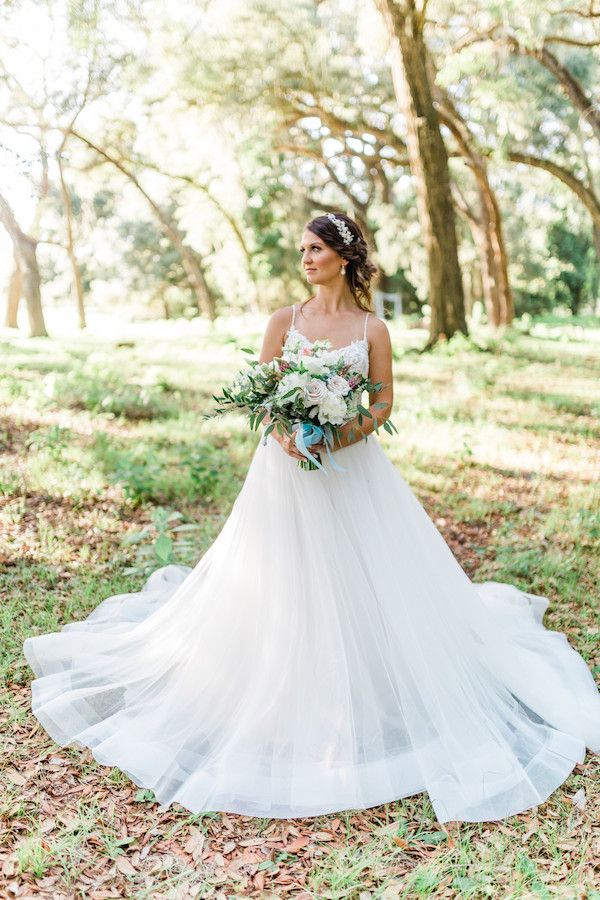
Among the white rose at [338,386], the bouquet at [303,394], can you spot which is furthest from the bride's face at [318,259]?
the white rose at [338,386]

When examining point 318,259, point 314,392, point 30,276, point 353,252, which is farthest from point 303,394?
point 30,276

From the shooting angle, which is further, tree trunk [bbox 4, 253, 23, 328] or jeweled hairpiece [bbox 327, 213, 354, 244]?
tree trunk [bbox 4, 253, 23, 328]

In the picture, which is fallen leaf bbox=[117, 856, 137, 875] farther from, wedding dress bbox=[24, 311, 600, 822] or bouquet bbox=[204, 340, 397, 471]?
bouquet bbox=[204, 340, 397, 471]

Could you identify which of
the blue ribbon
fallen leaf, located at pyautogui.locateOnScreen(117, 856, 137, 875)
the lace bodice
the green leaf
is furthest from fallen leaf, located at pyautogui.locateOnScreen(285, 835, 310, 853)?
Result: the green leaf

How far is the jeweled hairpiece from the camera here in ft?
12.2

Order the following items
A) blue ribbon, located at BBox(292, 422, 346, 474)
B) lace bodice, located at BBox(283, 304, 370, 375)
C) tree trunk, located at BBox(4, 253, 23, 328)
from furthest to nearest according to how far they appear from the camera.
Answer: tree trunk, located at BBox(4, 253, 23, 328) → lace bodice, located at BBox(283, 304, 370, 375) → blue ribbon, located at BBox(292, 422, 346, 474)

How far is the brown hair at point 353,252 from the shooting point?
3.71 m

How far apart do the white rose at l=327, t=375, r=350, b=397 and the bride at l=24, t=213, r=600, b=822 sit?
0.30 meters

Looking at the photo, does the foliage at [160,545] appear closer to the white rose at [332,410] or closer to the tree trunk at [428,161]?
the white rose at [332,410]

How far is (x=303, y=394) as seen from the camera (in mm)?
3180

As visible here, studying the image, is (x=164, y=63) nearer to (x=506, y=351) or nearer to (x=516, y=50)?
(x=516, y=50)

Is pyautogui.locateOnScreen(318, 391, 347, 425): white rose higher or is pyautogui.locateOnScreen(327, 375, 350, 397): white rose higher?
pyautogui.locateOnScreen(327, 375, 350, 397): white rose

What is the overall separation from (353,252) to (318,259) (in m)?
0.19

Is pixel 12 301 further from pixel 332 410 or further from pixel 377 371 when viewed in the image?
pixel 332 410
